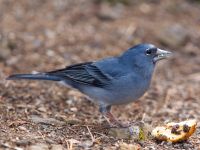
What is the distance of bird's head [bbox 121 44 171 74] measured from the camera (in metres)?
5.80

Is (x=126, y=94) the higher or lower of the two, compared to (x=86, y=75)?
lower

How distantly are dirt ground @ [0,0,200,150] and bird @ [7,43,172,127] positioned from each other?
299mm

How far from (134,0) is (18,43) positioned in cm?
273

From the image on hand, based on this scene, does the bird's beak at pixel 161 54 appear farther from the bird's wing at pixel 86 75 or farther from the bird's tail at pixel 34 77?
the bird's tail at pixel 34 77

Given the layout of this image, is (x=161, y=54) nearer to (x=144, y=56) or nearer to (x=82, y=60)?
(x=144, y=56)

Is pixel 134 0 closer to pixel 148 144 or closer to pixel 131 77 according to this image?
pixel 131 77

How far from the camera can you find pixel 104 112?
5832 mm

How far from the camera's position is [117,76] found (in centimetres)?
575

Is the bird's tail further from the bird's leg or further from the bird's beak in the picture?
the bird's beak

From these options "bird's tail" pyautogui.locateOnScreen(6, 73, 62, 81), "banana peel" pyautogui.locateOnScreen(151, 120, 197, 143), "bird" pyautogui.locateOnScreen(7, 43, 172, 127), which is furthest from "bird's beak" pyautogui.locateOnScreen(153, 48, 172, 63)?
"bird's tail" pyautogui.locateOnScreen(6, 73, 62, 81)

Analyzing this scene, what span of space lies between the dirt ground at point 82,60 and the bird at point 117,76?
0.30 metres

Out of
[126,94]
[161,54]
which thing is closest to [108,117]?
[126,94]

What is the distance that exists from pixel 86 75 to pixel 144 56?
652mm

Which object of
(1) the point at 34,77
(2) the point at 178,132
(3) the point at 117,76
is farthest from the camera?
(1) the point at 34,77
